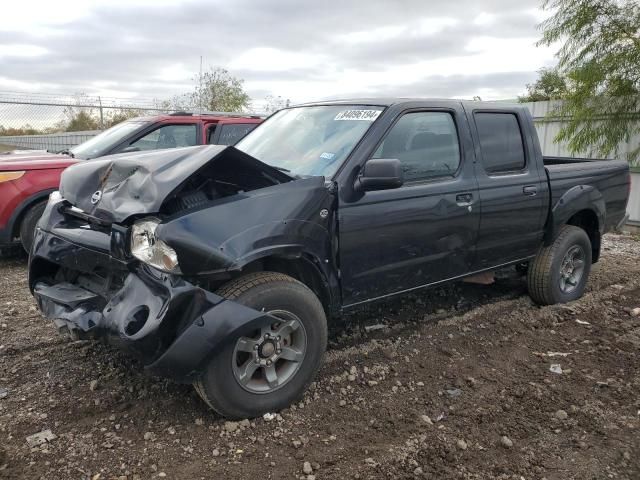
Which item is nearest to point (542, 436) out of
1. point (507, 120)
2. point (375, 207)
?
point (375, 207)

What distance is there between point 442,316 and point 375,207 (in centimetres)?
174

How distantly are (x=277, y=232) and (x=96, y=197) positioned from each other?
42.6 inches

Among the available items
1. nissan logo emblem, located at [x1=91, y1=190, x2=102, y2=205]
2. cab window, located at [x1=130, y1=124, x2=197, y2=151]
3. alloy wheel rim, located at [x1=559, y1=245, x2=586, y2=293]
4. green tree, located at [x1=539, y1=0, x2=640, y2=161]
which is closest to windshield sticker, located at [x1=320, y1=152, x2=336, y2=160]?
nissan logo emblem, located at [x1=91, y1=190, x2=102, y2=205]

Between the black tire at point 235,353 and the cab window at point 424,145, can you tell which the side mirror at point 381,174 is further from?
the black tire at point 235,353

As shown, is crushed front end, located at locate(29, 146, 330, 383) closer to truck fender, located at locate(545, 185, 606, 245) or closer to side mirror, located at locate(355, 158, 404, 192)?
side mirror, located at locate(355, 158, 404, 192)

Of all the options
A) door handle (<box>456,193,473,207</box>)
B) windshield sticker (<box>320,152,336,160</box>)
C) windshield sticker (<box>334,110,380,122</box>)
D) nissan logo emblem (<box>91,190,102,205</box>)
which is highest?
windshield sticker (<box>334,110,380,122</box>)

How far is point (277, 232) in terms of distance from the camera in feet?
9.97

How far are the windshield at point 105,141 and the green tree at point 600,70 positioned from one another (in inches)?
280

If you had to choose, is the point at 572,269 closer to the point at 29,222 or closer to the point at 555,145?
the point at 29,222

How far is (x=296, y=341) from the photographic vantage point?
3158 millimetres

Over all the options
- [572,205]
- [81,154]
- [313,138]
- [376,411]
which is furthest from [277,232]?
[81,154]

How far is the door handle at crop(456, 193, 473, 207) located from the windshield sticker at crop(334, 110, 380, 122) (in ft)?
2.83

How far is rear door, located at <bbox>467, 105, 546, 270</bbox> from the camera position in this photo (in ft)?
13.9

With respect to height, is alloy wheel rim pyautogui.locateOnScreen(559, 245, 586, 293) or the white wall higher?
the white wall
